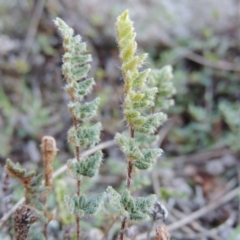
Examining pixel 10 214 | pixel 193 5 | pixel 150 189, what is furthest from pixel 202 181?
pixel 193 5

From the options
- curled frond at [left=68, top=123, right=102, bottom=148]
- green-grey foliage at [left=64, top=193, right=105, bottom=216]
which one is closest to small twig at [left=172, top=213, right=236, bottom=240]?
green-grey foliage at [left=64, top=193, right=105, bottom=216]

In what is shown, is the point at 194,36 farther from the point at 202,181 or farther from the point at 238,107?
the point at 202,181

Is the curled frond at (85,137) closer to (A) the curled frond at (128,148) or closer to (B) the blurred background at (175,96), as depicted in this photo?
(A) the curled frond at (128,148)

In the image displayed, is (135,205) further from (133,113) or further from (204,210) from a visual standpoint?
(204,210)

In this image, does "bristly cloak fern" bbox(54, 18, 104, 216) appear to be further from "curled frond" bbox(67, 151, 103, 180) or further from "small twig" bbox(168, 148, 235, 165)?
"small twig" bbox(168, 148, 235, 165)

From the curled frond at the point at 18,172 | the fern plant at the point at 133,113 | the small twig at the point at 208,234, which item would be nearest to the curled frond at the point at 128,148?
the fern plant at the point at 133,113

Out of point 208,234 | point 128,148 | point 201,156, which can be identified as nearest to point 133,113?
point 128,148

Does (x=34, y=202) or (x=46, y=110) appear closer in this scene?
(x=34, y=202)
